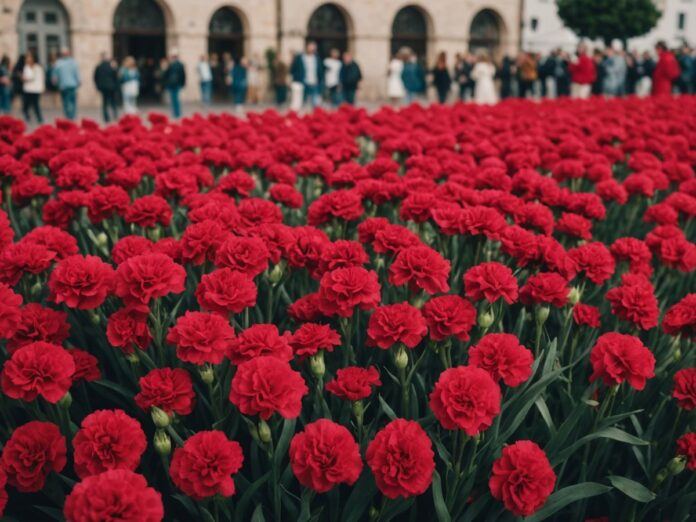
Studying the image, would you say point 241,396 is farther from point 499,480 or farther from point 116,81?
point 116,81

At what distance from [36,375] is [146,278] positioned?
0.41m

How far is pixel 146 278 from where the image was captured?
7.00ft

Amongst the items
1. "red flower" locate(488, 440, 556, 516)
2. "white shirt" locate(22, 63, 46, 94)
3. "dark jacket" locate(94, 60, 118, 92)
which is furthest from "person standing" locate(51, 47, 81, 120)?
"red flower" locate(488, 440, 556, 516)

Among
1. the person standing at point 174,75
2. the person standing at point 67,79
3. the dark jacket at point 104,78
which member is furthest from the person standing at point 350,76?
the person standing at point 67,79

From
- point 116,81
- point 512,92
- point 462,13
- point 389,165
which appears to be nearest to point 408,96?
point 512,92

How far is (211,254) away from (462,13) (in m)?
29.2

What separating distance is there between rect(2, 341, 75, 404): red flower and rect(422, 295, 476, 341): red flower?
101 cm

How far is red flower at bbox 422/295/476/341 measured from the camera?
84.7 inches

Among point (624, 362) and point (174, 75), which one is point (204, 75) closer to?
point (174, 75)

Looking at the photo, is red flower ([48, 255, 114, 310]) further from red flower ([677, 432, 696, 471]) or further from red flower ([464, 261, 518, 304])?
red flower ([677, 432, 696, 471])

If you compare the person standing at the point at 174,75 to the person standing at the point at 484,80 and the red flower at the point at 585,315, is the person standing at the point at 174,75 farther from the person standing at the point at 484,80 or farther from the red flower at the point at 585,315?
the red flower at the point at 585,315

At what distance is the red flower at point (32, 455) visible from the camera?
5.79ft

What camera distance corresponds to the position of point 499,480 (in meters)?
1.77

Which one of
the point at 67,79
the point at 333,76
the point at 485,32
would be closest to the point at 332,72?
the point at 333,76
